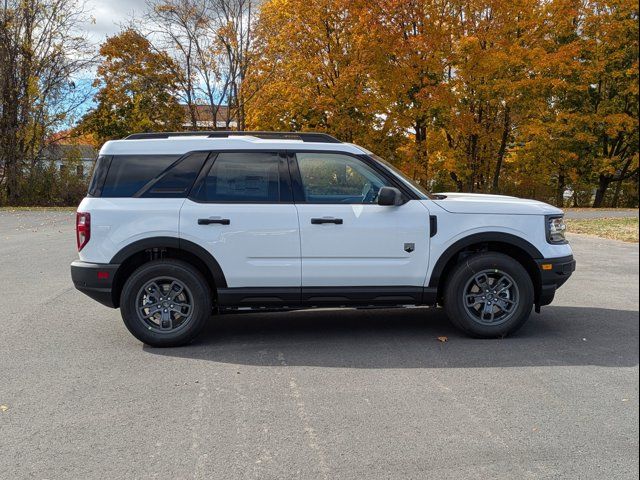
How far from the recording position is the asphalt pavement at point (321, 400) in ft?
10.9

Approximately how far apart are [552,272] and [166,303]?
3.70m

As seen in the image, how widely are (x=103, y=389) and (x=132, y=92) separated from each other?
33.0 metres

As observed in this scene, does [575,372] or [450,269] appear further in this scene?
[450,269]

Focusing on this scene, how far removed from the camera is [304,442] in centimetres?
359

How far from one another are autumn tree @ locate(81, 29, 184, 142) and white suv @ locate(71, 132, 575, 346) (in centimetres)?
2939

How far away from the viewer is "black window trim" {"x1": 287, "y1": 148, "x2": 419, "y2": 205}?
5.73 m

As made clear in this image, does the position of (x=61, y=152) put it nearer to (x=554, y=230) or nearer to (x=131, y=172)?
(x=131, y=172)

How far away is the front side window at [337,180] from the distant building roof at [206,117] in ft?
93.8

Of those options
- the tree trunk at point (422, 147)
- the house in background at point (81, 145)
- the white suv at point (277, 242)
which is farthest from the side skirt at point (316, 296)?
the house in background at point (81, 145)

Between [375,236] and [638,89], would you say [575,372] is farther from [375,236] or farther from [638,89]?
[638,89]

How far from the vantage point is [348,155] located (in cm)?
590

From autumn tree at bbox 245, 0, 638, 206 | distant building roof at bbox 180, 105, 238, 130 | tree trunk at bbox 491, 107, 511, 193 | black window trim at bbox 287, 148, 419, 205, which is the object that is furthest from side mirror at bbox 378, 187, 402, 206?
distant building roof at bbox 180, 105, 238, 130

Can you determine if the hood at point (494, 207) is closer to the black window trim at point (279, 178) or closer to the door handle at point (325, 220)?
the door handle at point (325, 220)

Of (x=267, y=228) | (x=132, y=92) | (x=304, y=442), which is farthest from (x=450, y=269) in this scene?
(x=132, y=92)
